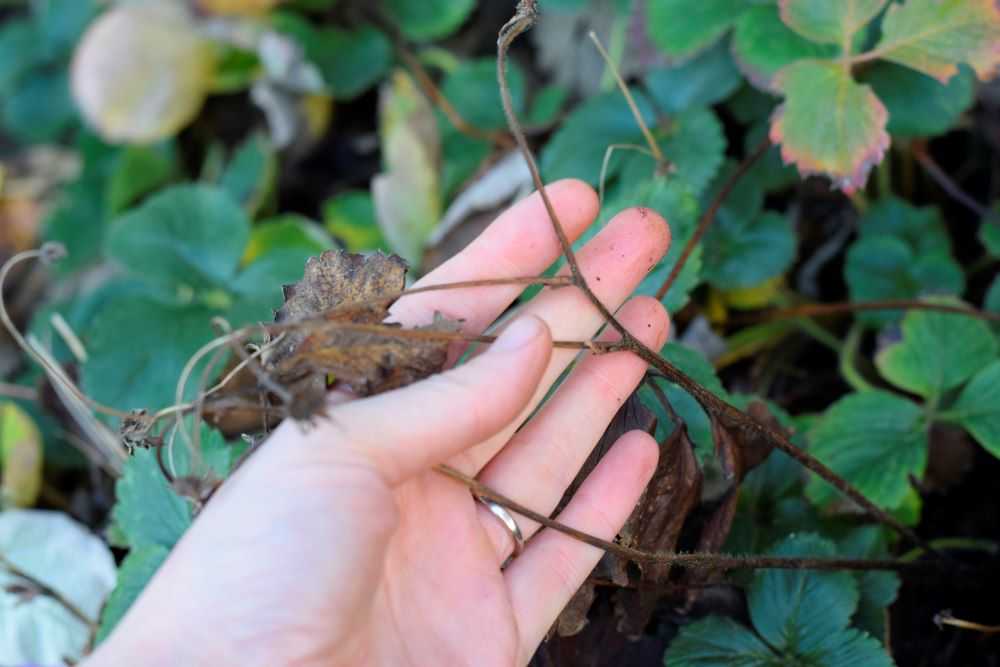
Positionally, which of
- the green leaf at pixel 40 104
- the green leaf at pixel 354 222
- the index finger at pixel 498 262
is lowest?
the green leaf at pixel 354 222

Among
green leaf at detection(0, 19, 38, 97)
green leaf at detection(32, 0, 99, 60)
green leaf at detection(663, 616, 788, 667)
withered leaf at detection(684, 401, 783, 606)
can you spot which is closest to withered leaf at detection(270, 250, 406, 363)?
withered leaf at detection(684, 401, 783, 606)

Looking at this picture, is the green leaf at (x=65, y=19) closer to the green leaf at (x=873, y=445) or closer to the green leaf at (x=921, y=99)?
the green leaf at (x=921, y=99)

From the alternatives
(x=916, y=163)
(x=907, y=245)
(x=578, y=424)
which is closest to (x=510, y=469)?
(x=578, y=424)

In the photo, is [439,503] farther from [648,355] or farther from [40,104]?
[40,104]

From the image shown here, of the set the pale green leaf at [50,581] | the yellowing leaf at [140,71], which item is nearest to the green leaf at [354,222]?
the yellowing leaf at [140,71]

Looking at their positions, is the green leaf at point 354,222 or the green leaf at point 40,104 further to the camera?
the green leaf at point 40,104

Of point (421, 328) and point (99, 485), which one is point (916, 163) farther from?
point (99, 485)

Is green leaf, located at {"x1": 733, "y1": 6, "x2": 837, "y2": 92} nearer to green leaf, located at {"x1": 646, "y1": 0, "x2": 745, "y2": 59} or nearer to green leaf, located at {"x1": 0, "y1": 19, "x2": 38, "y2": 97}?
→ green leaf, located at {"x1": 646, "y1": 0, "x2": 745, "y2": 59}
